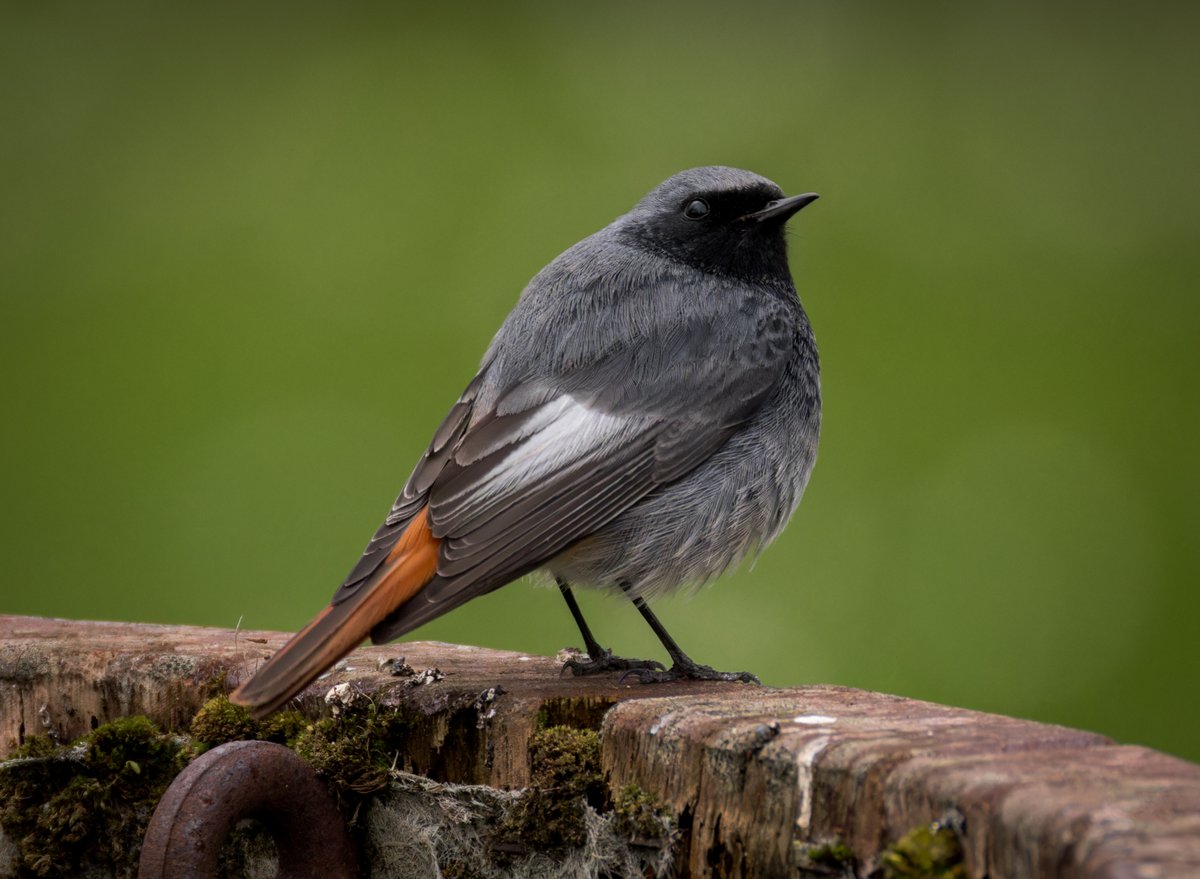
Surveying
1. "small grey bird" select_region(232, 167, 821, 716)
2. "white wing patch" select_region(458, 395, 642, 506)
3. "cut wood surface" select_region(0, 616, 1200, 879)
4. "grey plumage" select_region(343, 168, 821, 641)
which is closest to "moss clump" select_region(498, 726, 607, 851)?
"cut wood surface" select_region(0, 616, 1200, 879)

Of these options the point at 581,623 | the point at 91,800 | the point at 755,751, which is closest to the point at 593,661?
the point at 581,623

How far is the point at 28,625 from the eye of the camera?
3439 mm

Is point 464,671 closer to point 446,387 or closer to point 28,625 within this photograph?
point 28,625

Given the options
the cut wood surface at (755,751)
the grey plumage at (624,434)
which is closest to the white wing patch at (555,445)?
the grey plumage at (624,434)

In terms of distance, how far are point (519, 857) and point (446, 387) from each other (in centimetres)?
330

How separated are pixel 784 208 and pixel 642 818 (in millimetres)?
2325

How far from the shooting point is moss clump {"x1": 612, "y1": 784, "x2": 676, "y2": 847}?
2.07 metres

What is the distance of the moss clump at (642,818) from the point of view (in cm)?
207

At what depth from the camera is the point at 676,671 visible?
336 cm

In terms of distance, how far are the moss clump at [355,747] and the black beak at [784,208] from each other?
2038 mm

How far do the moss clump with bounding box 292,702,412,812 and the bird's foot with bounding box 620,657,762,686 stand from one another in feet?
2.23

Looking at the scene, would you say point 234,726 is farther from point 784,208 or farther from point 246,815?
point 784,208

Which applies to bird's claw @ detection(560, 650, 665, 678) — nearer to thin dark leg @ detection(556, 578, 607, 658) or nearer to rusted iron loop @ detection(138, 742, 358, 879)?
thin dark leg @ detection(556, 578, 607, 658)

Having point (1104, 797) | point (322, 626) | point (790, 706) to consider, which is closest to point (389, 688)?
point (322, 626)
